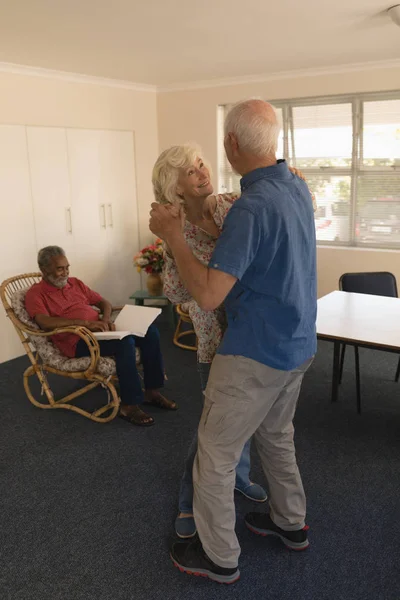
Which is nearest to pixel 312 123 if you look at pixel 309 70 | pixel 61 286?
pixel 309 70

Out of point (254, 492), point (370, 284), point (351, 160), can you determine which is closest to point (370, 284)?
point (370, 284)

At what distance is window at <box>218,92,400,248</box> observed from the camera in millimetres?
5133

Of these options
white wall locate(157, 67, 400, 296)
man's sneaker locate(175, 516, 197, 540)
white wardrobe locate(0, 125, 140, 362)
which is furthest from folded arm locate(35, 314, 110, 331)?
white wall locate(157, 67, 400, 296)

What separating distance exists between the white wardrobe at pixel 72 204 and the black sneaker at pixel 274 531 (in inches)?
124

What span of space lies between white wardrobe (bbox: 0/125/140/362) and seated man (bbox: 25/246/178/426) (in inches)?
44.2

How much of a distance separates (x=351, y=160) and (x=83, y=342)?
342 centimetres

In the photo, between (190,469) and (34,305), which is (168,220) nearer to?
(190,469)

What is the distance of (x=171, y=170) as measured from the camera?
193 cm

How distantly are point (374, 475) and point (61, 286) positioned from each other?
7.74 ft

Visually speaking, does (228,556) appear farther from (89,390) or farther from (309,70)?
(309,70)

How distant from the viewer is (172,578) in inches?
83.4

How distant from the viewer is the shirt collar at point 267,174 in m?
1.70

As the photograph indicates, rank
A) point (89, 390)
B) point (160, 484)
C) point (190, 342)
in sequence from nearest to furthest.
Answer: point (160, 484), point (89, 390), point (190, 342)

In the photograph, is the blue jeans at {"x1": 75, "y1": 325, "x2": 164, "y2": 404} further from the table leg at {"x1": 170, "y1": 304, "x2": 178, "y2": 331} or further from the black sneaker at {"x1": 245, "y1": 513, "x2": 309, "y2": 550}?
the table leg at {"x1": 170, "y1": 304, "x2": 178, "y2": 331}
